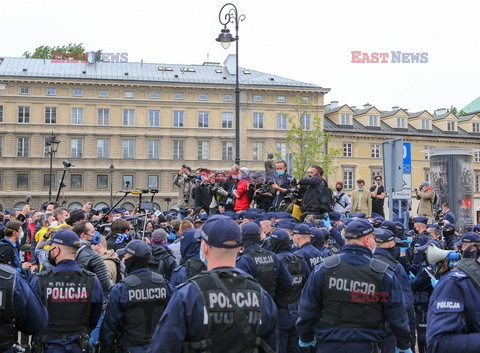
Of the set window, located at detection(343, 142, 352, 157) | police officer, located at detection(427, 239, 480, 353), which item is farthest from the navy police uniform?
window, located at detection(343, 142, 352, 157)

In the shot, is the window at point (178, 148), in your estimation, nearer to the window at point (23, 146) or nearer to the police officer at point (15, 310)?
the window at point (23, 146)

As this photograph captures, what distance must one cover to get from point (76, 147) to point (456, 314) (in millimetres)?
67875

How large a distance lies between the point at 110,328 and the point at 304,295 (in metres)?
2.04

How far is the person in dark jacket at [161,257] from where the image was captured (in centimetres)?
879

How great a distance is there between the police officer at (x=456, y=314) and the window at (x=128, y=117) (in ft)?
221

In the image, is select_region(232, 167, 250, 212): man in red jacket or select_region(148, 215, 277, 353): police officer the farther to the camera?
select_region(232, 167, 250, 212): man in red jacket

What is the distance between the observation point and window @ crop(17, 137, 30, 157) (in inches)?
2702

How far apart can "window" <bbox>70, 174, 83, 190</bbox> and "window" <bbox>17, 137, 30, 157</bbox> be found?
543 cm

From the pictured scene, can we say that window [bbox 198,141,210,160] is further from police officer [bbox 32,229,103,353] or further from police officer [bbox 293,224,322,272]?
police officer [bbox 32,229,103,353]

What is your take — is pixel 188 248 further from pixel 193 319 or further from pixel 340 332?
pixel 193 319

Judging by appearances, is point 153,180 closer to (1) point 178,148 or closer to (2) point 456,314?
(1) point 178,148

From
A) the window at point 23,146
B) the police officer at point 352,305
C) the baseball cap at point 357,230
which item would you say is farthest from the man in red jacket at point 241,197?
the window at point 23,146

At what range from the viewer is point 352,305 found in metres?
5.78

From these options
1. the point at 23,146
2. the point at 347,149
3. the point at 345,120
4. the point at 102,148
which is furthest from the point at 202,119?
the point at 23,146
